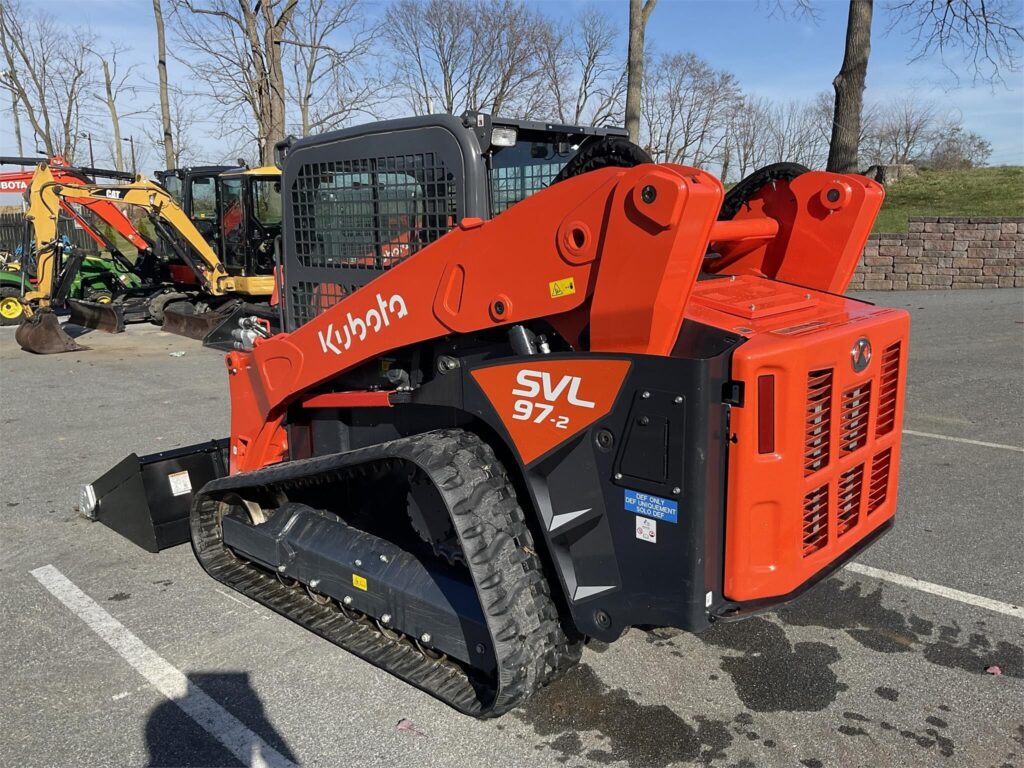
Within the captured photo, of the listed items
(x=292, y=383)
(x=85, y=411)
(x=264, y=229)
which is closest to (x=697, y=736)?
(x=292, y=383)

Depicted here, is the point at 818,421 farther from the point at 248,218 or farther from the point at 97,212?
the point at 97,212

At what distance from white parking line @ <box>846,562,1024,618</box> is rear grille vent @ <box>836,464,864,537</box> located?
1069 millimetres

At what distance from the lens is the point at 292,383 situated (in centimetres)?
358

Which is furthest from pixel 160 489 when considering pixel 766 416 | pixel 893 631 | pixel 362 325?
pixel 893 631

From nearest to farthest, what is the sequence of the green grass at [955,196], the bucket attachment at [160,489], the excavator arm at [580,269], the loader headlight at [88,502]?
the excavator arm at [580,269]
the bucket attachment at [160,489]
the loader headlight at [88,502]
the green grass at [955,196]

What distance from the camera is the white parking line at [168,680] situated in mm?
2777

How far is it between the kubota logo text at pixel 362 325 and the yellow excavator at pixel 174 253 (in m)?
9.56

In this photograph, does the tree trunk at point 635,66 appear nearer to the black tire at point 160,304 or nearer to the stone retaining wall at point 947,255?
the stone retaining wall at point 947,255

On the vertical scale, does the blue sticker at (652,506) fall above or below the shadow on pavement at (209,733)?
above

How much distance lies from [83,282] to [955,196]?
68.2 ft

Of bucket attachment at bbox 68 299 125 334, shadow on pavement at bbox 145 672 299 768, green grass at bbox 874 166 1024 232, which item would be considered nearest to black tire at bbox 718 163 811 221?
shadow on pavement at bbox 145 672 299 768

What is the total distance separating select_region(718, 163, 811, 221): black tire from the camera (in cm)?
335

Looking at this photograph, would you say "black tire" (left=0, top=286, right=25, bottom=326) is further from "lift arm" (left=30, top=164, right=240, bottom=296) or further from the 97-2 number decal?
the 97-2 number decal

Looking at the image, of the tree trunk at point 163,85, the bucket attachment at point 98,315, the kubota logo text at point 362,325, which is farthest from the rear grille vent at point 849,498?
the tree trunk at point 163,85
